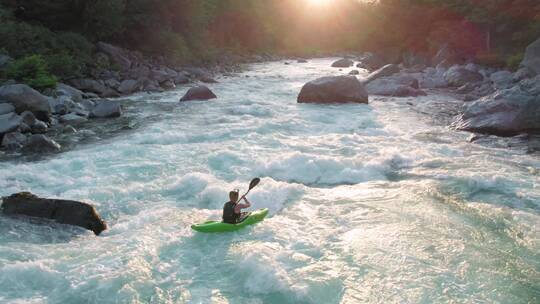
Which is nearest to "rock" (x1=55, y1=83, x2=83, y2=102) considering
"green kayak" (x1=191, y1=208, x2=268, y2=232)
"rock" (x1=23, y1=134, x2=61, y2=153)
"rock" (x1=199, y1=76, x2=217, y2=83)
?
"rock" (x1=23, y1=134, x2=61, y2=153)

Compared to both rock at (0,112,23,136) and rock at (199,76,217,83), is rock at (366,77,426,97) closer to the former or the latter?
rock at (199,76,217,83)

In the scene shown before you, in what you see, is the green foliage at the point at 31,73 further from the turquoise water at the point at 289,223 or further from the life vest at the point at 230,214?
the life vest at the point at 230,214

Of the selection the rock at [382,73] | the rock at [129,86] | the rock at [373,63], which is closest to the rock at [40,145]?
the rock at [129,86]

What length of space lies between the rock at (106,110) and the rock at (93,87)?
11.4 feet

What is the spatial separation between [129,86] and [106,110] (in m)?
5.03

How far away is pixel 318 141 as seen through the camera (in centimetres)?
1080

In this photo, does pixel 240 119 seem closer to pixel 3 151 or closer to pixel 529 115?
pixel 3 151

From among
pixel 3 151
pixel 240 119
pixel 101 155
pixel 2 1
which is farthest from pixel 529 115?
pixel 2 1

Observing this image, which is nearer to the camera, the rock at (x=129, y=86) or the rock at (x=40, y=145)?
the rock at (x=40, y=145)

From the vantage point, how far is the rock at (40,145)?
32.0 ft

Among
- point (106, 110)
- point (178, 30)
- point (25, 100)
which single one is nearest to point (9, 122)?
point (25, 100)

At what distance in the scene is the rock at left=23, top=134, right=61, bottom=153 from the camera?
975 cm

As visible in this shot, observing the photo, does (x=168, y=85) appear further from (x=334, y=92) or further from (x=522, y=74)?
(x=522, y=74)

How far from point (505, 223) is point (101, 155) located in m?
7.43
